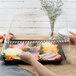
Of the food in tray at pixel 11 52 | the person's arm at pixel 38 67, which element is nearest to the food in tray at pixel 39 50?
the food in tray at pixel 11 52

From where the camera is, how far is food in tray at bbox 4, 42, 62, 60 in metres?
1.56

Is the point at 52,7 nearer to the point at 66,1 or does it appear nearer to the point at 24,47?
the point at 24,47

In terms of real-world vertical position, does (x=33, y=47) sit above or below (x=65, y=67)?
above

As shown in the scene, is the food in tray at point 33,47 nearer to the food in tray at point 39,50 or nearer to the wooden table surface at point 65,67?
the food in tray at point 39,50

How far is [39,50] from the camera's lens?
165 centimetres

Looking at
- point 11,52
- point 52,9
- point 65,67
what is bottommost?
point 65,67

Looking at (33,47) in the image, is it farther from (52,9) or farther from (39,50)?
(52,9)

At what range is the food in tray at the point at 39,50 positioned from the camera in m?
1.56

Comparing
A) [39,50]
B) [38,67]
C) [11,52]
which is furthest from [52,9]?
[38,67]

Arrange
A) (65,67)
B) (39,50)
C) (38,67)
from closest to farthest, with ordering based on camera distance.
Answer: (38,67), (65,67), (39,50)

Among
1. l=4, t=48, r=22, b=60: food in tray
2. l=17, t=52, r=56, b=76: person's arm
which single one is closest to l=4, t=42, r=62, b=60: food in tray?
l=4, t=48, r=22, b=60: food in tray

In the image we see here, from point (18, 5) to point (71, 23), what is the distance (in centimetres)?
103

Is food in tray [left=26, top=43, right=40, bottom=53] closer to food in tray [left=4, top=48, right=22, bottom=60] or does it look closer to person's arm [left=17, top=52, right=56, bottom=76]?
food in tray [left=4, top=48, right=22, bottom=60]

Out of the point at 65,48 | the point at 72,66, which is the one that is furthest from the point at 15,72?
the point at 65,48
